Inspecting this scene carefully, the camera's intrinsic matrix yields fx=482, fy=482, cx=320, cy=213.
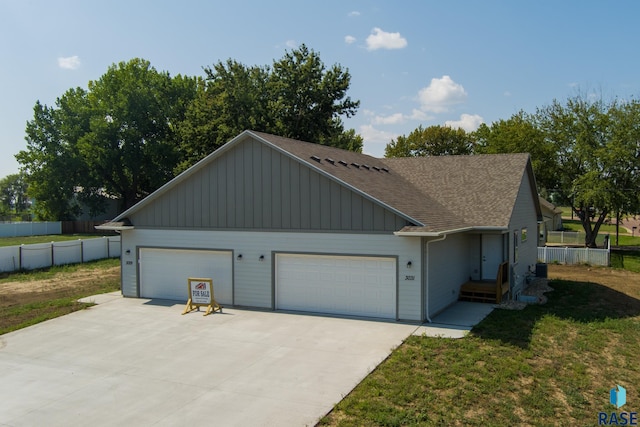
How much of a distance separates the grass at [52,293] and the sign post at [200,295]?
3427 millimetres

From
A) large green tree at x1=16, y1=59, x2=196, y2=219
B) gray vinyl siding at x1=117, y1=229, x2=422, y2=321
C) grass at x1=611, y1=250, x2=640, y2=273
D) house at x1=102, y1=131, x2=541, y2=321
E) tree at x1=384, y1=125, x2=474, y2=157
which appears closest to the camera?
gray vinyl siding at x1=117, y1=229, x2=422, y2=321

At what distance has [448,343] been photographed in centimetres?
1041

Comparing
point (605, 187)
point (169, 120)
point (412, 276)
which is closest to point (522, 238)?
point (412, 276)

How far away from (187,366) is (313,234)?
5355 millimetres

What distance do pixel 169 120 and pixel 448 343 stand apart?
40.1 m

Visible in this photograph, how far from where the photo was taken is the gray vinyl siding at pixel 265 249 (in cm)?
1245

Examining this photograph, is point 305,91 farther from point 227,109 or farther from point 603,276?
point 603,276

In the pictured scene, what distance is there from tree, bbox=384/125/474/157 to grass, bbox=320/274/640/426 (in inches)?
1693

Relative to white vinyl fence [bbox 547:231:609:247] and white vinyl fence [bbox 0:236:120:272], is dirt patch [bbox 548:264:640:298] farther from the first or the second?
white vinyl fence [bbox 0:236:120:272]

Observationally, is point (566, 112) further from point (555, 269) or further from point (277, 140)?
point (277, 140)

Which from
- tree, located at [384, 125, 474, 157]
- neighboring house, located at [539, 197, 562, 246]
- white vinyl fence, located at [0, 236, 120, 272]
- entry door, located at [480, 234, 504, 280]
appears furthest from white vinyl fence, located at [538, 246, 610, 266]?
tree, located at [384, 125, 474, 157]

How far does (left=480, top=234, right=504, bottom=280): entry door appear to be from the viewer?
16391 millimetres

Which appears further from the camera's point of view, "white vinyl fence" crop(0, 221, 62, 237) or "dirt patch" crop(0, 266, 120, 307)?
"white vinyl fence" crop(0, 221, 62, 237)

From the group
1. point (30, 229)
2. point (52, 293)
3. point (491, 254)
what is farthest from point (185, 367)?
point (30, 229)
